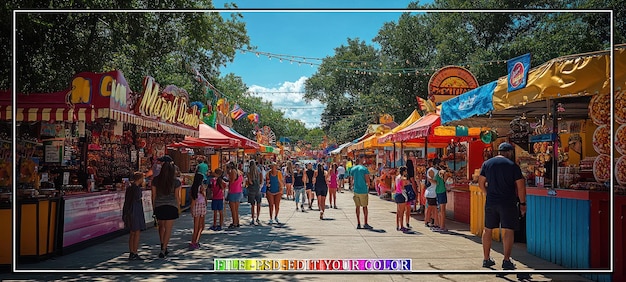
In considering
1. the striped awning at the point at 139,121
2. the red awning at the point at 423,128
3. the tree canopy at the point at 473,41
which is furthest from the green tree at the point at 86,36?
the tree canopy at the point at 473,41

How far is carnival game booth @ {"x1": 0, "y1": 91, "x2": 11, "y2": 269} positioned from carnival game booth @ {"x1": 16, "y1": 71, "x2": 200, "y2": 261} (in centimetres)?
17

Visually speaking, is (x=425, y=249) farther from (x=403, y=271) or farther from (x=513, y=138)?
(x=513, y=138)

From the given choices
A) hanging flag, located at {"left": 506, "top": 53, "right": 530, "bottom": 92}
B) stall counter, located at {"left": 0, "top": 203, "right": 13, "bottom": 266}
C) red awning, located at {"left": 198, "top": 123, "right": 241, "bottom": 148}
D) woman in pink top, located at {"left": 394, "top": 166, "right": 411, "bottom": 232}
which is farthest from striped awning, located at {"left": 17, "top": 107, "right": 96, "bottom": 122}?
red awning, located at {"left": 198, "top": 123, "right": 241, "bottom": 148}

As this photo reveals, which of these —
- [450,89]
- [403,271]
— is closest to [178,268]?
[403,271]

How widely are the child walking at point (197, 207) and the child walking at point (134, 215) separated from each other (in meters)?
1.21

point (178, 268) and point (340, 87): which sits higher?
point (340, 87)

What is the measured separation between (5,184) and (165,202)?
287 centimetres

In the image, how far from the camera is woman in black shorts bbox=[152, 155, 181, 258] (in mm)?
8039

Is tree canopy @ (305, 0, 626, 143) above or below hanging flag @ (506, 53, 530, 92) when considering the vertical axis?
above

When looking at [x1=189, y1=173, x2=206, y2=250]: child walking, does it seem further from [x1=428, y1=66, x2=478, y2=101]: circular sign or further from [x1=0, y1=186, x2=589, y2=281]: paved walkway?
[x1=428, y1=66, x2=478, y2=101]: circular sign

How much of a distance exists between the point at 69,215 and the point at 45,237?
2.28 ft

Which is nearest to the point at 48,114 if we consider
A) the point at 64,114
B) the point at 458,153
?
the point at 64,114

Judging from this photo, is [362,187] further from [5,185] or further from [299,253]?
[5,185]

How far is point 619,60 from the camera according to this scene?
583 centimetres
